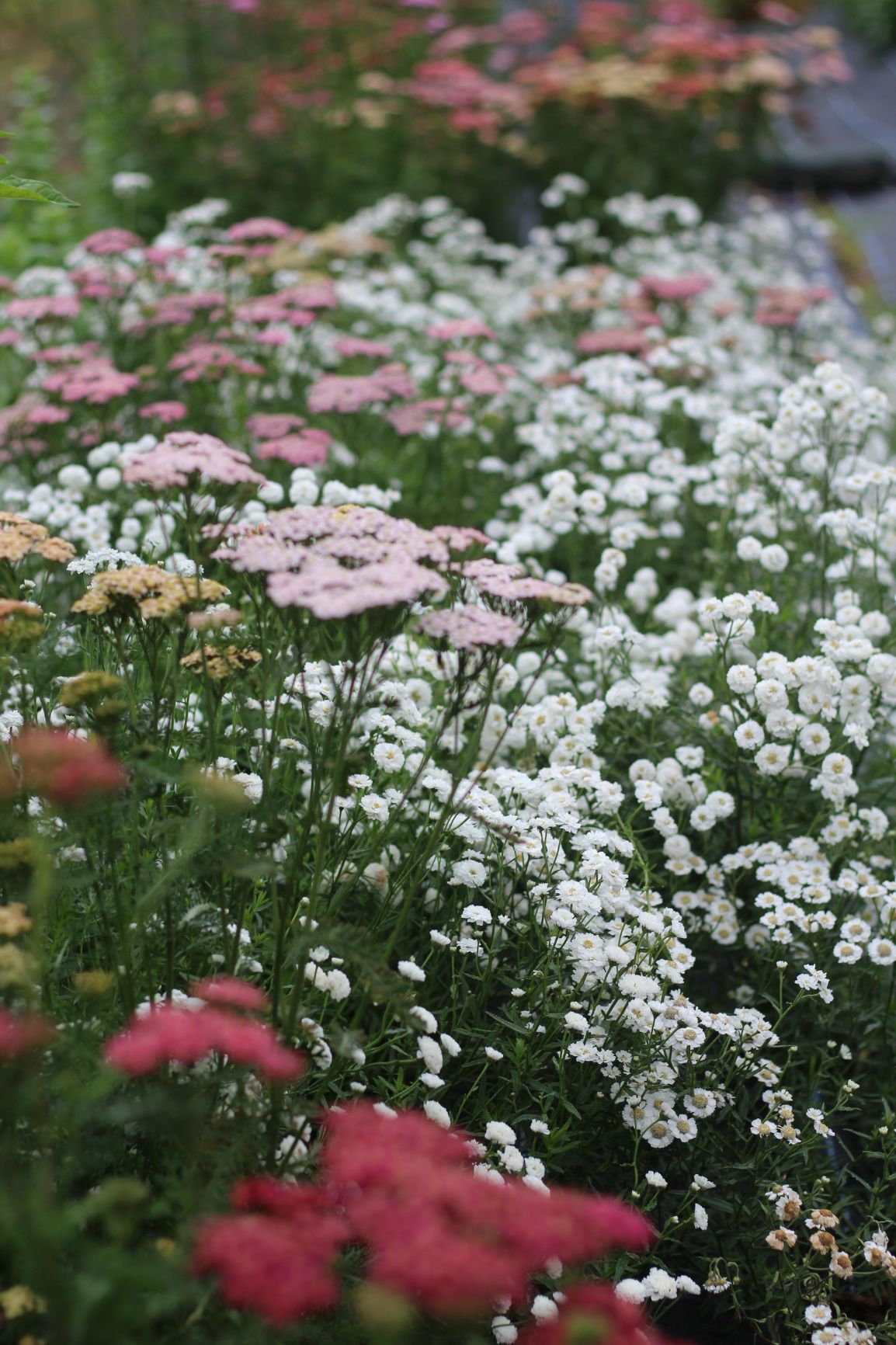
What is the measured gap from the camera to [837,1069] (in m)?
2.97

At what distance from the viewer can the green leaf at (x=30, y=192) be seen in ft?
7.77

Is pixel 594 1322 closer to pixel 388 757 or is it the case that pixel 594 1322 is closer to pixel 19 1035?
pixel 19 1035

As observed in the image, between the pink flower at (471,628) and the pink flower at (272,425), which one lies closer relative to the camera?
the pink flower at (471,628)

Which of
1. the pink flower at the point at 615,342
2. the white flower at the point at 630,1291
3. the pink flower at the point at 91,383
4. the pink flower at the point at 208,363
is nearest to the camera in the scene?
the white flower at the point at 630,1291

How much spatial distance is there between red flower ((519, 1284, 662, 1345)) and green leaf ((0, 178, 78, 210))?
2.01m

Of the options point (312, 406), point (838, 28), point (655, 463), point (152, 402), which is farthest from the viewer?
point (838, 28)

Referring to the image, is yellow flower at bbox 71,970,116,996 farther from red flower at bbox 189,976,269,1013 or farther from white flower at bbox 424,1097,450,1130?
white flower at bbox 424,1097,450,1130

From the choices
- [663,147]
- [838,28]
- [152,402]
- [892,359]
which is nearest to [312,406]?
[152,402]

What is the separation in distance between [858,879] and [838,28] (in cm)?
1380

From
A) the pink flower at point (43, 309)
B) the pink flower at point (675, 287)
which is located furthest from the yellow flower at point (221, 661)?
the pink flower at point (675, 287)

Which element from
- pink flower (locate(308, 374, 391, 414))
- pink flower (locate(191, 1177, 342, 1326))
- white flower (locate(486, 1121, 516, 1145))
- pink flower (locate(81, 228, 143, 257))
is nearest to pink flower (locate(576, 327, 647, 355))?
pink flower (locate(308, 374, 391, 414))

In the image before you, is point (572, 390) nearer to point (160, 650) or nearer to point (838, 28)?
point (160, 650)

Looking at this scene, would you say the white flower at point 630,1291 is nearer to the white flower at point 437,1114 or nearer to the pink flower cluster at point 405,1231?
the white flower at point 437,1114

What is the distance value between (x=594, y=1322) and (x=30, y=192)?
2.15 metres
